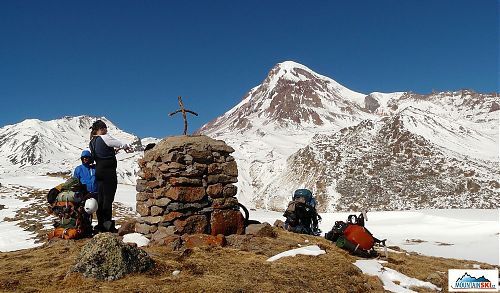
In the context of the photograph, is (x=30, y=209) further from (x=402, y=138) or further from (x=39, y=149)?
(x=39, y=149)

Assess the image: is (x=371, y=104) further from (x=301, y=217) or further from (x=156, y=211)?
(x=156, y=211)

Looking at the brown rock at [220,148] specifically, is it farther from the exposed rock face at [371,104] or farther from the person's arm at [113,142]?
the exposed rock face at [371,104]

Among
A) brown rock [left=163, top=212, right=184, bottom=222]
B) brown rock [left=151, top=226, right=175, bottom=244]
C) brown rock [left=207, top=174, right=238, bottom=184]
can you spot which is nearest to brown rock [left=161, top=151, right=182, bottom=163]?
brown rock [left=207, top=174, right=238, bottom=184]

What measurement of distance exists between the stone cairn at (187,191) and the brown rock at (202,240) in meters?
0.17

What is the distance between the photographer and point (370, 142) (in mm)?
54062

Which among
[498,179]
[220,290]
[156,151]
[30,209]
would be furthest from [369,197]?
[220,290]

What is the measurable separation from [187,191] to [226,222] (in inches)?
55.6

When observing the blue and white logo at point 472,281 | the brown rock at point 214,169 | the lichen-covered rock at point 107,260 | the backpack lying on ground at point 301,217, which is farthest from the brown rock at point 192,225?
the blue and white logo at point 472,281

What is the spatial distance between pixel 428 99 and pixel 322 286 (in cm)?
13719

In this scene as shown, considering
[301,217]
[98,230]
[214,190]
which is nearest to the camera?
[214,190]

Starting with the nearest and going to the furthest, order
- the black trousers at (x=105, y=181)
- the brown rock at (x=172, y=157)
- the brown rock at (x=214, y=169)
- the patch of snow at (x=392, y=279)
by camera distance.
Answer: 1. the patch of snow at (x=392, y=279)
2. the brown rock at (x=172, y=157)
3. the black trousers at (x=105, y=181)
4. the brown rock at (x=214, y=169)

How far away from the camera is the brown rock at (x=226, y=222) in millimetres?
10383

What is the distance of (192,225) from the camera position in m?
10.0

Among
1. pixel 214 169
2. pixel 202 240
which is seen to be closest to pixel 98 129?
pixel 214 169
